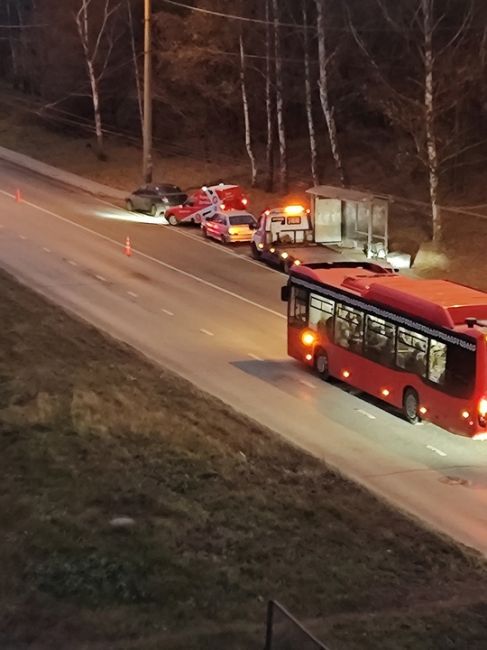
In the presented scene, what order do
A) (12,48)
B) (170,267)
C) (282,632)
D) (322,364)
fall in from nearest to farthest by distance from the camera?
(282,632) → (322,364) → (170,267) → (12,48)

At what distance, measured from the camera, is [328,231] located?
1443 inches

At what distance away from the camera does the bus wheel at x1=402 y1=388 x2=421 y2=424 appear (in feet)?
62.5

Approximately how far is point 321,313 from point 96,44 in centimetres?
3920

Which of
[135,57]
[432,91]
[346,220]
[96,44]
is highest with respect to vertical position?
[96,44]

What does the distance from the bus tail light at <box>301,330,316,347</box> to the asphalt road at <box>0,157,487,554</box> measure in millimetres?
604

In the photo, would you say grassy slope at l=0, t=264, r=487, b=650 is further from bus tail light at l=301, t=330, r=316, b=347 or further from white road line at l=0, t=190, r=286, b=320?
white road line at l=0, t=190, r=286, b=320

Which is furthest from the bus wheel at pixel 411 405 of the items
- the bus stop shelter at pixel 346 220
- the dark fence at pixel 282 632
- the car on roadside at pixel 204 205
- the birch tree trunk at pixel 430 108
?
the car on roadside at pixel 204 205

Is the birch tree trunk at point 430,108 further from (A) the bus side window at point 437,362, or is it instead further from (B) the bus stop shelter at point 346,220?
(A) the bus side window at point 437,362

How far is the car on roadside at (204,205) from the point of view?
134 ft

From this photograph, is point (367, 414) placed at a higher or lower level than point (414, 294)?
lower

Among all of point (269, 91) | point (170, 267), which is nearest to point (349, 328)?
point (170, 267)

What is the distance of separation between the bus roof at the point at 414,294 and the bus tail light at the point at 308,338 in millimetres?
1139

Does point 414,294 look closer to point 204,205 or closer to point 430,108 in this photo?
point 430,108

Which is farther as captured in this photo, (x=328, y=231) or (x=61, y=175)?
(x=61, y=175)
